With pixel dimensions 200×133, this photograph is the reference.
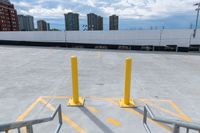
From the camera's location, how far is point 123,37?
69.3 feet

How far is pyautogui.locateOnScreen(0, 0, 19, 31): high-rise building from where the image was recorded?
83356 millimetres

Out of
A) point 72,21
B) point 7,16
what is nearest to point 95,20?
point 72,21

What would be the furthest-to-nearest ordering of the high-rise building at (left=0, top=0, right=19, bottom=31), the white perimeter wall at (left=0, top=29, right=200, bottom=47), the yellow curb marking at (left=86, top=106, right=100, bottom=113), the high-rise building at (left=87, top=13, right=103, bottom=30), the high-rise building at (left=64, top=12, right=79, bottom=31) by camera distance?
the high-rise building at (left=0, top=0, right=19, bottom=31) → the high-rise building at (left=64, top=12, right=79, bottom=31) → the high-rise building at (left=87, top=13, right=103, bottom=30) → the white perimeter wall at (left=0, top=29, right=200, bottom=47) → the yellow curb marking at (left=86, top=106, right=100, bottom=113)

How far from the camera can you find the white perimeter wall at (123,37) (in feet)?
66.3

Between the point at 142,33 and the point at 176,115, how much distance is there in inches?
739

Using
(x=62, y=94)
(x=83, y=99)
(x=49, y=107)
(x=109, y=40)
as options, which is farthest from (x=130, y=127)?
(x=109, y=40)

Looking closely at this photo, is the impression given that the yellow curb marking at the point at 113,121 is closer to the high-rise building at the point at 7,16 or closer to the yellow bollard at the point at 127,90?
the yellow bollard at the point at 127,90

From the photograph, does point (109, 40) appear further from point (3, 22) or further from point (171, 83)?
point (3, 22)

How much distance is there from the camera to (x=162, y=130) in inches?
135

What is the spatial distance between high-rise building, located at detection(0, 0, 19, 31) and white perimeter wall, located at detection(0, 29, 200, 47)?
236 feet

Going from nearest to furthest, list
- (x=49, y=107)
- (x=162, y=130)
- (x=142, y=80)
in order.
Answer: (x=162, y=130)
(x=49, y=107)
(x=142, y=80)

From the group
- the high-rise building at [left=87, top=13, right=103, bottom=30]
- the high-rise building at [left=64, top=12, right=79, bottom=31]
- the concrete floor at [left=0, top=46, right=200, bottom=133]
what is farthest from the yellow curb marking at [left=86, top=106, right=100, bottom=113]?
the high-rise building at [left=64, top=12, right=79, bottom=31]

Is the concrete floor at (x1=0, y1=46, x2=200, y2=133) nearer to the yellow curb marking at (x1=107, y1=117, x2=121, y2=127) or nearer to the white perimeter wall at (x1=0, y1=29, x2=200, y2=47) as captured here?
the yellow curb marking at (x1=107, y1=117, x2=121, y2=127)

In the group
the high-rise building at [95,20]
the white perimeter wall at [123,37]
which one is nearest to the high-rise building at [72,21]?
the high-rise building at [95,20]
